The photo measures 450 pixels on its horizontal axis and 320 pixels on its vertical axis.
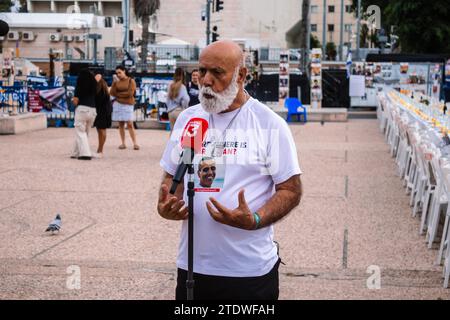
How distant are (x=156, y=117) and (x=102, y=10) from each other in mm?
78240

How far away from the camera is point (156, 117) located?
24.5 metres

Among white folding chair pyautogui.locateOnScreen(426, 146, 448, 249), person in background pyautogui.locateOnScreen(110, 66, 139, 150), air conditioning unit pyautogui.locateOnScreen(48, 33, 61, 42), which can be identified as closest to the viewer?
white folding chair pyautogui.locateOnScreen(426, 146, 448, 249)

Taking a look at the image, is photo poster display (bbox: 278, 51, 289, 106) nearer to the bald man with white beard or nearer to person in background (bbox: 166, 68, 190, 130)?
person in background (bbox: 166, 68, 190, 130)

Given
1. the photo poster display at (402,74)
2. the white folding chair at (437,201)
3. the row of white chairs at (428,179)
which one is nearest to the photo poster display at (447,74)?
the photo poster display at (402,74)

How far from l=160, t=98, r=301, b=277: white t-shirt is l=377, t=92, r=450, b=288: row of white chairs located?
141 inches

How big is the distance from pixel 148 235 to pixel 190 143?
17.6 ft

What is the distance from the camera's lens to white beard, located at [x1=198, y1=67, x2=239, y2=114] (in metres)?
3.50

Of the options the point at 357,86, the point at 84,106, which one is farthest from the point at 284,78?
the point at 84,106

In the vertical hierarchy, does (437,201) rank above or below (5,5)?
below

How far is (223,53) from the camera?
3.50 meters

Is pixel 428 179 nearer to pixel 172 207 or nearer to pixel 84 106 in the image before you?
pixel 172 207

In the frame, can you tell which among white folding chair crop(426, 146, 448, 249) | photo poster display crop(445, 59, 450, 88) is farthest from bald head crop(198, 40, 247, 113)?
photo poster display crop(445, 59, 450, 88)
